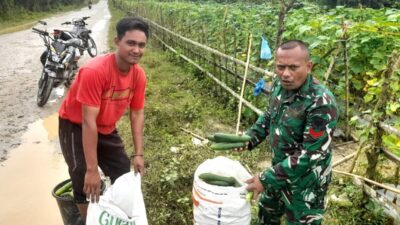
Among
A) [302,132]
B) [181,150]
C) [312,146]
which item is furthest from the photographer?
[181,150]

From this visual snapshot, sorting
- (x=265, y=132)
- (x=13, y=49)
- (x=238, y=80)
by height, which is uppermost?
(x=265, y=132)

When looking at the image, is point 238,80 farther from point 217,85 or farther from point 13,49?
point 13,49

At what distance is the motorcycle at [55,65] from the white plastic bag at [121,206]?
487cm

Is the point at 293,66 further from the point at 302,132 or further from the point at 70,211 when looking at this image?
the point at 70,211

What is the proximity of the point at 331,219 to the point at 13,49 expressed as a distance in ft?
41.0

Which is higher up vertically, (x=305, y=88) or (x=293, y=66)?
(x=293, y=66)

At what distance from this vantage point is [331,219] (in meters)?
3.35

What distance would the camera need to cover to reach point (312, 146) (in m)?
2.14

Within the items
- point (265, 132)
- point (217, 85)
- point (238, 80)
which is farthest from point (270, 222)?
point (217, 85)

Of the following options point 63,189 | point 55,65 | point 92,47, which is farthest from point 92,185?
point 92,47

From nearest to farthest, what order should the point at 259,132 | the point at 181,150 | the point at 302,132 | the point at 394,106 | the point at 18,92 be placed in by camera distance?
the point at 302,132
the point at 259,132
the point at 394,106
the point at 181,150
the point at 18,92

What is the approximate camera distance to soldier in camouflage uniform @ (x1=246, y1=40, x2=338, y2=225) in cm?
214

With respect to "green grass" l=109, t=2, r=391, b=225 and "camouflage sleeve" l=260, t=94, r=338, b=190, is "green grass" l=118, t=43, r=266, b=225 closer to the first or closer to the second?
"green grass" l=109, t=2, r=391, b=225

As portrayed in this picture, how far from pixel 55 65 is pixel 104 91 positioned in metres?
5.12
